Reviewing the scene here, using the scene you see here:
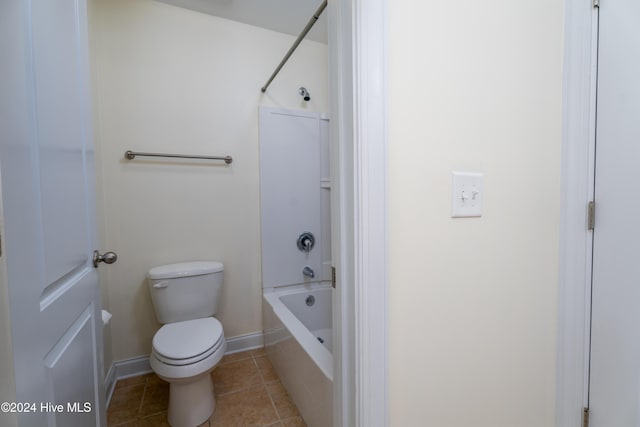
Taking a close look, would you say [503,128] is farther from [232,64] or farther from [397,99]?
[232,64]

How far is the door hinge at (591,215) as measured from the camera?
33.4 inches

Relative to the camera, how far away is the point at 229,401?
149 centimetres

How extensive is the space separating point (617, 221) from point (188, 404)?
1914mm

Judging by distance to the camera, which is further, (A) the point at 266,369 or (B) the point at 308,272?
(B) the point at 308,272

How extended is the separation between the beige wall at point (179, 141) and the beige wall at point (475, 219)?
153 centimetres

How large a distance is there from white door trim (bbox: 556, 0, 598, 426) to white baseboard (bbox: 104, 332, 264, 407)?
177 centimetres

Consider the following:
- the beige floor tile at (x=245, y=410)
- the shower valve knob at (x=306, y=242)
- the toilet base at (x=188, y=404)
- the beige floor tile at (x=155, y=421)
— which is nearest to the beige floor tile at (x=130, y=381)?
Answer: the beige floor tile at (x=155, y=421)

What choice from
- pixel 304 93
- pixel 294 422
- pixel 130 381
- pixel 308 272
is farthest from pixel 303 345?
pixel 304 93

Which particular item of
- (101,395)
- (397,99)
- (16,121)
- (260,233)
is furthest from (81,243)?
(260,233)

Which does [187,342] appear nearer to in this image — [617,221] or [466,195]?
[466,195]

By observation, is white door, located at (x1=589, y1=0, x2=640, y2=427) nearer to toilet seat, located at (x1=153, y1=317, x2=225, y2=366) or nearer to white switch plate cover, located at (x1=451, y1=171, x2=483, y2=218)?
white switch plate cover, located at (x1=451, y1=171, x2=483, y2=218)

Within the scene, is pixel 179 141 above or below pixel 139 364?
above

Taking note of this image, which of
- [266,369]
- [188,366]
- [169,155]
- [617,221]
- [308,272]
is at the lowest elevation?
[266,369]

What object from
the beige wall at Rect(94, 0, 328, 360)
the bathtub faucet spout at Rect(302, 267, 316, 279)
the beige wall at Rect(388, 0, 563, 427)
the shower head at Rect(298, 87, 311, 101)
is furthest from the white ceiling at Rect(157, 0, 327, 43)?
the bathtub faucet spout at Rect(302, 267, 316, 279)
